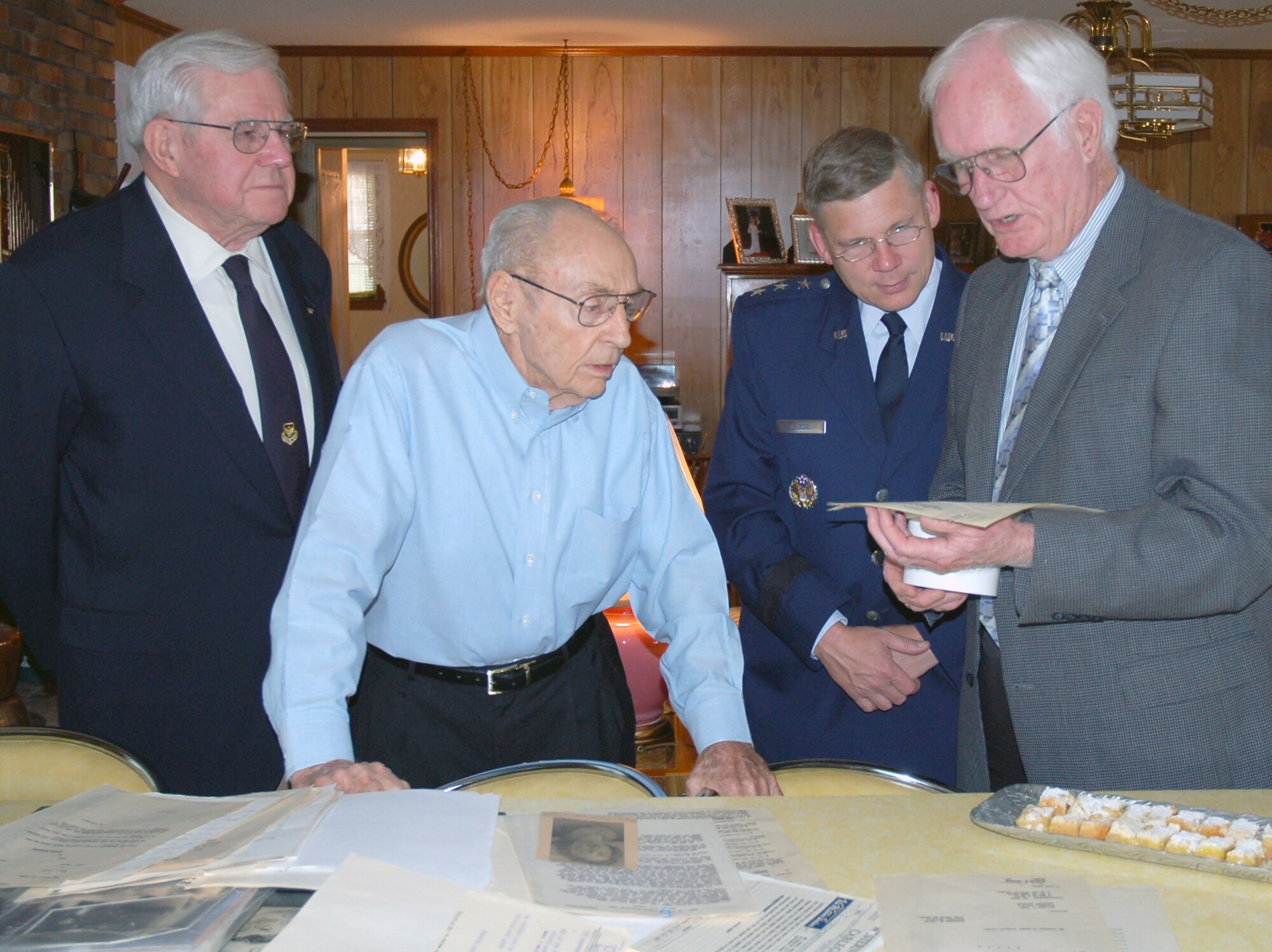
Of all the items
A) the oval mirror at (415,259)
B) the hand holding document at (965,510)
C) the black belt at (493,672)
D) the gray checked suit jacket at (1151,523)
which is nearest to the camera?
the hand holding document at (965,510)

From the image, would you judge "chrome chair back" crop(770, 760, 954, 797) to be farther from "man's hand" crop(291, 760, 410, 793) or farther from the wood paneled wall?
the wood paneled wall

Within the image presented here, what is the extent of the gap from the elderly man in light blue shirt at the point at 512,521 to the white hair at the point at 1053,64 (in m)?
0.67

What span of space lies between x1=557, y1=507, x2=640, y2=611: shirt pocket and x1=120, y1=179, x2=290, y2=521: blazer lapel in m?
0.65

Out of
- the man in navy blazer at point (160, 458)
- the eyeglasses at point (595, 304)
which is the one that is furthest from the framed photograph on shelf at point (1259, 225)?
the man in navy blazer at point (160, 458)

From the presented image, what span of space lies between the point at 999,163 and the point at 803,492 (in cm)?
81

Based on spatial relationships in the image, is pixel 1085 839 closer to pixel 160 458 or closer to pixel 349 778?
pixel 349 778

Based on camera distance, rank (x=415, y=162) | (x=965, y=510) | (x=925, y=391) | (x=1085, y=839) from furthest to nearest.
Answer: (x=415, y=162) → (x=925, y=391) → (x=965, y=510) → (x=1085, y=839)

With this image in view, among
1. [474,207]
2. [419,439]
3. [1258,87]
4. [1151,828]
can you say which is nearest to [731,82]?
[474,207]

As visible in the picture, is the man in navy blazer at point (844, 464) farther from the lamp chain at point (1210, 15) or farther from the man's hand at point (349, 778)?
the lamp chain at point (1210, 15)

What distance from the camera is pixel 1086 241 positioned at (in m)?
1.77

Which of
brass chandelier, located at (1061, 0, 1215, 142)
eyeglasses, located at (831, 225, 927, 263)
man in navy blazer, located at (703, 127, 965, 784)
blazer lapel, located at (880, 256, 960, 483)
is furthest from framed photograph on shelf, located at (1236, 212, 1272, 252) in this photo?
eyeglasses, located at (831, 225, 927, 263)

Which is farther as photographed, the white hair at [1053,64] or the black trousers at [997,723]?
the black trousers at [997,723]

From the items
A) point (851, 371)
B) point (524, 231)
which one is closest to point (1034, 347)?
point (851, 371)

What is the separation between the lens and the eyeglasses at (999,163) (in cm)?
170
